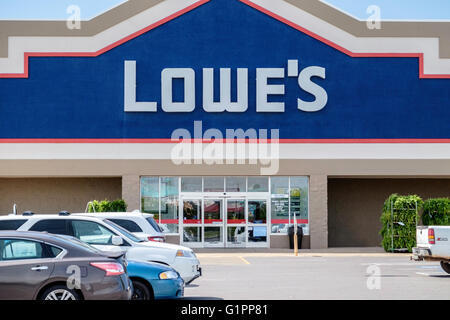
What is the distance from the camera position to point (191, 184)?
31109 mm

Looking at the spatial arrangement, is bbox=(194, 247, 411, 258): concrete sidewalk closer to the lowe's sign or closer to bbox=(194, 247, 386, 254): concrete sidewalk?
bbox=(194, 247, 386, 254): concrete sidewalk

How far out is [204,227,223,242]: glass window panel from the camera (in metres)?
31.0

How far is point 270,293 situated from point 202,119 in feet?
56.0

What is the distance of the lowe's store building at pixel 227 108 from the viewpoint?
3052cm

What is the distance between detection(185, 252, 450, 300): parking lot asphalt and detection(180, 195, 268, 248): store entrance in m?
4.48

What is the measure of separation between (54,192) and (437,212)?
17144mm

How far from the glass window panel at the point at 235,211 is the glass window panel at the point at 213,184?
2.51ft

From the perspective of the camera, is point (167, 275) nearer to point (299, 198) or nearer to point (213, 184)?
point (213, 184)

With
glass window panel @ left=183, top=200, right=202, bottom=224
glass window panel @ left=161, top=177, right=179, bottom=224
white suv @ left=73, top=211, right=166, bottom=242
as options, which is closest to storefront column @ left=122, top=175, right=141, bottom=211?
glass window panel @ left=161, top=177, right=179, bottom=224

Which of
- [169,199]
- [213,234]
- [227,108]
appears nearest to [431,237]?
[213,234]

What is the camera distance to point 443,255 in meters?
18.2

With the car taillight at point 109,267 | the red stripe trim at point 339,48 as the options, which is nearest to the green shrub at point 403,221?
the red stripe trim at point 339,48

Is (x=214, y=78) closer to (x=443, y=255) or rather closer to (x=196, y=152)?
(x=196, y=152)

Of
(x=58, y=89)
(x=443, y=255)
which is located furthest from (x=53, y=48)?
(x=443, y=255)
